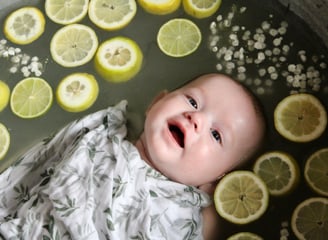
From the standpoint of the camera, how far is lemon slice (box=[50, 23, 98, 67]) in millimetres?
1917

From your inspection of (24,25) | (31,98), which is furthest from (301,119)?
(24,25)

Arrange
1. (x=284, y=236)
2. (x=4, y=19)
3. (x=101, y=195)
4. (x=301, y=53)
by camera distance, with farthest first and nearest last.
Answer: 1. (x=4, y=19)
2. (x=301, y=53)
3. (x=284, y=236)
4. (x=101, y=195)

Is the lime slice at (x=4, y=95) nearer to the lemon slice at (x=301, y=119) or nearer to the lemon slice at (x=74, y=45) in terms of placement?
the lemon slice at (x=74, y=45)

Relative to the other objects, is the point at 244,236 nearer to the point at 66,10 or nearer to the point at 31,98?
the point at 31,98

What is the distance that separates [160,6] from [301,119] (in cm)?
65

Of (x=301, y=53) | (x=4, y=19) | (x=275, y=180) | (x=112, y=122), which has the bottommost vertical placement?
(x=275, y=180)

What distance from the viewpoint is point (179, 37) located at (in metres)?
1.91

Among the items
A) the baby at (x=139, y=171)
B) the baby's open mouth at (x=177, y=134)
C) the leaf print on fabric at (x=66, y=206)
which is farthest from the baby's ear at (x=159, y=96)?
the leaf print on fabric at (x=66, y=206)

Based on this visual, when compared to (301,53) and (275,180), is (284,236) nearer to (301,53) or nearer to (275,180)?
(275,180)

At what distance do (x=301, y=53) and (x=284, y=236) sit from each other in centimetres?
62

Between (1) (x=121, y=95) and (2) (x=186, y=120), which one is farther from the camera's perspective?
(1) (x=121, y=95)

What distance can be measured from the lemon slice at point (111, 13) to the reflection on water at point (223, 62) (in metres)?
0.02

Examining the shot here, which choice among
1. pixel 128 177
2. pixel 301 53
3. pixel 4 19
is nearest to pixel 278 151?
pixel 301 53

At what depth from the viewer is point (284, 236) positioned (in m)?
1.65
